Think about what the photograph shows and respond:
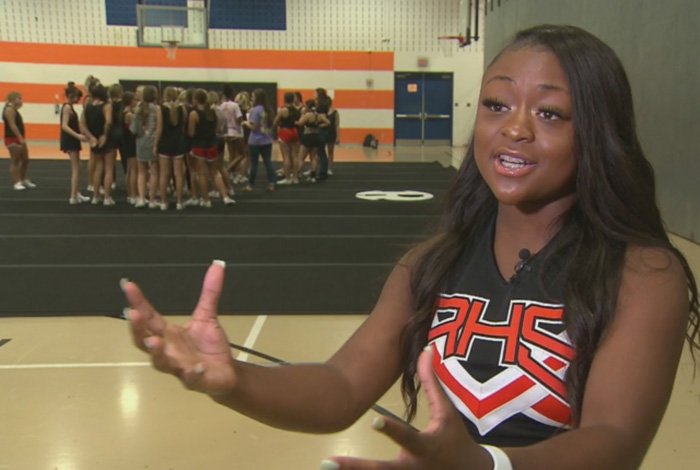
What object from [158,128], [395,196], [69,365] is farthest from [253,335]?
[395,196]

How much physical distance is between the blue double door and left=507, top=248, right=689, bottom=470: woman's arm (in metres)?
20.0

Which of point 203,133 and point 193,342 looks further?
point 203,133

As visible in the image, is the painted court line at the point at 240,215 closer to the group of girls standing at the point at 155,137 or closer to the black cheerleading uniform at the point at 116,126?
the group of girls standing at the point at 155,137

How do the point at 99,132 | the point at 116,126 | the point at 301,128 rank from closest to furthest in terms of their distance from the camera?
the point at 99,132
the point at 116,126
the point at 301,128

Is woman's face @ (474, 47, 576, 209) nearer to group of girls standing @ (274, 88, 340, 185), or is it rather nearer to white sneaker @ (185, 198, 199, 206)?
white sneaker @ (185, 198, 199, 206)

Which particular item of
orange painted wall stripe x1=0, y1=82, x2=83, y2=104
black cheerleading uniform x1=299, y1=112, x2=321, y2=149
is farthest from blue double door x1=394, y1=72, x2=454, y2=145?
black cheerleading uniform x1=299, y1=112, x2=321, y2=149

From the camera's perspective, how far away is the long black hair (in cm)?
109

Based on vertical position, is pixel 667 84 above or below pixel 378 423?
above

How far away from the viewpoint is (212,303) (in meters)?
0.95

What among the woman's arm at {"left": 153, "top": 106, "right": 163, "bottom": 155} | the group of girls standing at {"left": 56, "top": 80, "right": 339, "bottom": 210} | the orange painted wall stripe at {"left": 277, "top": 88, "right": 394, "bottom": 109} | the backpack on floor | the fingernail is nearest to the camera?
the fingernail

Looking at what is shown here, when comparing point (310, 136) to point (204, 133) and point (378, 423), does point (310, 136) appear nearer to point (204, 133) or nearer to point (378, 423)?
point (204, 133)

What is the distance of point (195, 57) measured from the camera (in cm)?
1967

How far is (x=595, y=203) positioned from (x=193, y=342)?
73 centimetres

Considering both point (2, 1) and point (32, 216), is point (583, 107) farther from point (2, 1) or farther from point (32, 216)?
point (2, 1)
